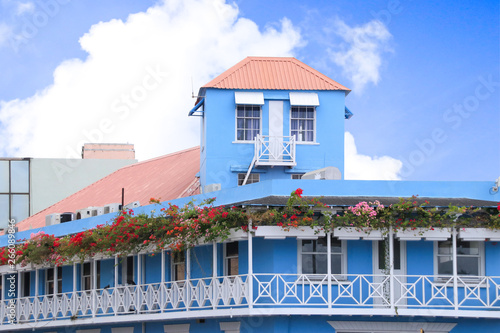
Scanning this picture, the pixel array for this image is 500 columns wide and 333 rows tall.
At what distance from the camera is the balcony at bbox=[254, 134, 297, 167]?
30.3m

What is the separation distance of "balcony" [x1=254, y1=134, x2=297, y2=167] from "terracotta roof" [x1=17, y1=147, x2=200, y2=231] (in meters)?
2.80

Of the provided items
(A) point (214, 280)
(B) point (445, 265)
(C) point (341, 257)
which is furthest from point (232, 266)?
(B) point (445, 265)

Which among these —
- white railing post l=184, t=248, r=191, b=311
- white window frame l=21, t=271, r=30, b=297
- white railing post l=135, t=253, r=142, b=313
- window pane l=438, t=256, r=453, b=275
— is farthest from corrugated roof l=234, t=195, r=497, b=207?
white window frame l=21, t=271, r=30, b=297

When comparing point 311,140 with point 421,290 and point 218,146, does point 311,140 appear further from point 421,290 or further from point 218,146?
point 421,290

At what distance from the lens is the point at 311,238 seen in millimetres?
23781

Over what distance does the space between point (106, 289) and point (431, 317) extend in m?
10.2

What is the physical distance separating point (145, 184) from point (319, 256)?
14.1 metres

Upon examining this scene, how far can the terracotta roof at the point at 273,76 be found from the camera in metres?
31.0

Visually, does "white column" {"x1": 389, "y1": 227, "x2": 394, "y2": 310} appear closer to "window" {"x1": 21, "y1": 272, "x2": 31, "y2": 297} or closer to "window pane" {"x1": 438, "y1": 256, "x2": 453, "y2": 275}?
"window pane" {"x1": 438, "y1": 256, "x2": 453, "y2": 275}

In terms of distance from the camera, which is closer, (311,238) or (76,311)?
(311,238)

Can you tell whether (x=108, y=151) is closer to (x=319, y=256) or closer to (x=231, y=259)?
(x=231, y=259)

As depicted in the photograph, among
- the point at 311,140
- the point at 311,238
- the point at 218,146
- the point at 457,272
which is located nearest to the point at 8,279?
the point at 218,146

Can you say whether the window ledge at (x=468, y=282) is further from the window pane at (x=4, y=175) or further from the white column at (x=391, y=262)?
the window pane at (x=4, y=175)

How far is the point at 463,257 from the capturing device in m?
24.4
